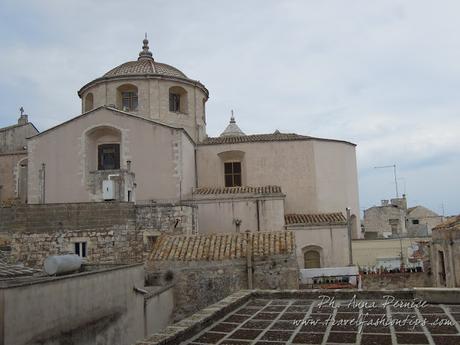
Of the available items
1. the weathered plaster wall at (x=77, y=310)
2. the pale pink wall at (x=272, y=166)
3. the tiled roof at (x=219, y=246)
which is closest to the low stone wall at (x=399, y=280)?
the tiled roof at (x=219, y=246)

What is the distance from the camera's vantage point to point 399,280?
17.8 meters

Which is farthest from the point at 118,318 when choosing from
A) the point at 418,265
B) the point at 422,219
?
the point at 422,219

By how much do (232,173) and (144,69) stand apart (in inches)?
296

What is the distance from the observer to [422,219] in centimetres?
4447

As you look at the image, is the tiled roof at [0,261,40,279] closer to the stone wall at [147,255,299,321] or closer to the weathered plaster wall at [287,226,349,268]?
the stone wall at [147,255,299,321]

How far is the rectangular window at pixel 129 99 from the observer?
25.1 metres

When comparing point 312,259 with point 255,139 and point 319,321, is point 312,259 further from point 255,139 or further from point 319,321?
point 319,321

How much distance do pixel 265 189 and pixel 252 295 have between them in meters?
13.5

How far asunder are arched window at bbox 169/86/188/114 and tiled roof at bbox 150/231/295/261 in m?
12.1

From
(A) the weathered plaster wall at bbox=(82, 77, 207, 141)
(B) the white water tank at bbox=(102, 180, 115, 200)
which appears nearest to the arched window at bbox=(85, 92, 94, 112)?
(A) the weathered plaster wall at bbox=(82, 77, 207, 141)

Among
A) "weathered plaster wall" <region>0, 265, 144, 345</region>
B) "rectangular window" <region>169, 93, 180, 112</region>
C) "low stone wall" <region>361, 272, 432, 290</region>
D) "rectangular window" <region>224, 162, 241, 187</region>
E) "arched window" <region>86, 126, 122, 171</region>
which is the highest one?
"rectangular window" <region>169, 93, 180, 112</region>

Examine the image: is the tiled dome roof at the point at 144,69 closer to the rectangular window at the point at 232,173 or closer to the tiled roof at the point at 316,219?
the rectangular window at the point at 232,173

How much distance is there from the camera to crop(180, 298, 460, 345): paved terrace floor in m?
4.96

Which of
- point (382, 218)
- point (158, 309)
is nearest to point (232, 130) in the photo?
point (382, 218)
